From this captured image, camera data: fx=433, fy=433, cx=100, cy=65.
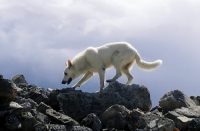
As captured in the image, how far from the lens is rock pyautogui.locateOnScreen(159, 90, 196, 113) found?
612 inches

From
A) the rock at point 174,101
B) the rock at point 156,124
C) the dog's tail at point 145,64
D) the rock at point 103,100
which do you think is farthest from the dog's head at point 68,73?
the rock at point 156,124

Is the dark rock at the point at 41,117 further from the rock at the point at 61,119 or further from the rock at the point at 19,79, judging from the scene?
the rock at the point at 19,79

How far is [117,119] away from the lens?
13.3m

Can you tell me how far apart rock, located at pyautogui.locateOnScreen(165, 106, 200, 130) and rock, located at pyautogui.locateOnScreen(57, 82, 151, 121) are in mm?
1929

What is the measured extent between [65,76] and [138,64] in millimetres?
3927

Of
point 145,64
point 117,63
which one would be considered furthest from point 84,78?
point 145,64

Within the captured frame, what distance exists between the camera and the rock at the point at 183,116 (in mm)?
13484

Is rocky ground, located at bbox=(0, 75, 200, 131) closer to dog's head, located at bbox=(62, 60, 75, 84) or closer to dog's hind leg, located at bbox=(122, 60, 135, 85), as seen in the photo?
dog's hind leg, located at bbox=(122, 60, 135, 85)

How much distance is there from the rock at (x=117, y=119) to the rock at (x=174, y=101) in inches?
99.4

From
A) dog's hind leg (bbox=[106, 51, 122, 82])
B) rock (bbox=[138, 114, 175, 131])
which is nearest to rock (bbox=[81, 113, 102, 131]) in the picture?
rock (bbox=[138, 114, 175, 131])

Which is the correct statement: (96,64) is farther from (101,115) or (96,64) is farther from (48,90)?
(101,115)

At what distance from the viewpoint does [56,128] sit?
459 inches

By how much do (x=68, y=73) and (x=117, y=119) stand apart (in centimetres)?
965

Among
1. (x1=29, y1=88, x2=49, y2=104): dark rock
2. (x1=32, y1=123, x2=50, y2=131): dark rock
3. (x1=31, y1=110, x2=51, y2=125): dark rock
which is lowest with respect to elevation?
(x1=32, y1=123, x2=50, y2=131): dark rock
